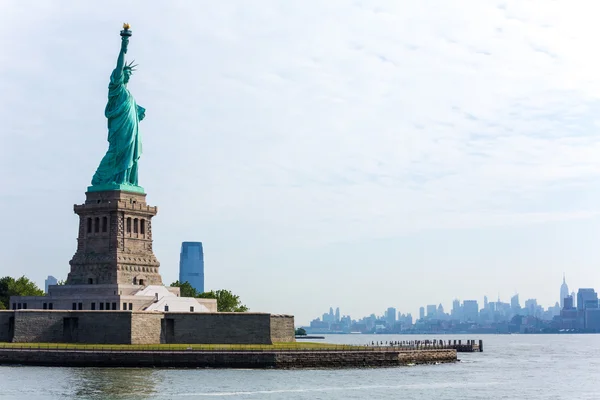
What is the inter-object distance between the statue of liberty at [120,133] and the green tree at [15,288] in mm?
25467

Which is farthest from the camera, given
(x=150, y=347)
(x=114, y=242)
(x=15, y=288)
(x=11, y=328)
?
(x=15, y=288)

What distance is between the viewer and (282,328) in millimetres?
101750

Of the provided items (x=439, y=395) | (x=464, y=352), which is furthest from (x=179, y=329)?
(x=464, y=352)

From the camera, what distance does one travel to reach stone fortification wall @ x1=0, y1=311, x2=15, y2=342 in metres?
94.7

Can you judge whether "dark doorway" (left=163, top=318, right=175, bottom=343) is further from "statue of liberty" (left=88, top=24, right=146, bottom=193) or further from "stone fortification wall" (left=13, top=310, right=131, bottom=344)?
"statue of liberty" (left=88, top=24, right=146, bottom=193)

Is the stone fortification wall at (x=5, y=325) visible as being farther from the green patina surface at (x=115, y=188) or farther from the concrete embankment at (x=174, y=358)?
the green patina surface at (x=115, y=188)

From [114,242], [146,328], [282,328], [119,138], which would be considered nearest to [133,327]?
[146,328]

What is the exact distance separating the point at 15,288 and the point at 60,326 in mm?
34153

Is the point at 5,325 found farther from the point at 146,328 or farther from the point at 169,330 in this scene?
the point at 169,330

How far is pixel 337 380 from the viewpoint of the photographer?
263 ft

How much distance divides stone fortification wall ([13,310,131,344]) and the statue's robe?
16382 mm

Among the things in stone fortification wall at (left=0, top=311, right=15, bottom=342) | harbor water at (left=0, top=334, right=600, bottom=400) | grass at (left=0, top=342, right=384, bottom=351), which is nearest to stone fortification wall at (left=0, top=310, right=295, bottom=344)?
stone fortification wall at (left=0, top=311, right=15, bottom=342)

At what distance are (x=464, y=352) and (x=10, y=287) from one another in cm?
6064

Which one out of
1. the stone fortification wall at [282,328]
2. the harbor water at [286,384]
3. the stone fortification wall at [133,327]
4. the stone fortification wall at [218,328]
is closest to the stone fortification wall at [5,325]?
the stone fortification wall at [133,327]
